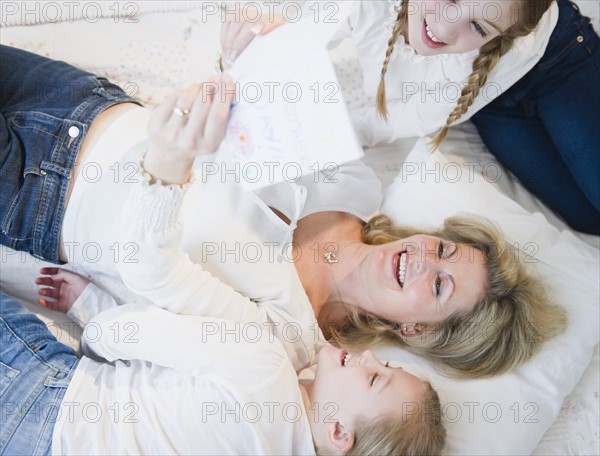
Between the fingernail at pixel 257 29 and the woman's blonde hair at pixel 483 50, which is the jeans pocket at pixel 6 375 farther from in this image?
the woman's blonde hair at pixel 483 50

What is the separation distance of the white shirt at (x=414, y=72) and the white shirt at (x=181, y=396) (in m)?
0.73

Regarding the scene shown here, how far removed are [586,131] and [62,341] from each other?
137 centimetres

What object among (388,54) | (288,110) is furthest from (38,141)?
(388,54)

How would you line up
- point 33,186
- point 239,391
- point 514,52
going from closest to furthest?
point 239,391 < point 33,186 < point 514,52

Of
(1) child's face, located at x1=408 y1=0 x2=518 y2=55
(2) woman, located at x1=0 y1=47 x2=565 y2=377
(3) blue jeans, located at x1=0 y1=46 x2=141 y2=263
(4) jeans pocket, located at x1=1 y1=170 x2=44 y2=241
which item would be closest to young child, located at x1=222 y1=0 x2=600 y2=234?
(1) child's face, located at x1=408 y1=0 x2=518 y2=55

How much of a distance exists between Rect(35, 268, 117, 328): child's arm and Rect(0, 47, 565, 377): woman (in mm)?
44

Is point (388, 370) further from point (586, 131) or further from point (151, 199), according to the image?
point (586, 131)

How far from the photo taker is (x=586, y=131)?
1.42 m

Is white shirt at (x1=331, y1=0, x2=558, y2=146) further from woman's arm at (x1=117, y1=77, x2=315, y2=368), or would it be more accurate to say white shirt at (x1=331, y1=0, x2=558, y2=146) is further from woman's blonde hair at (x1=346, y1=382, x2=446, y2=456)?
woman's blonde hair at (x1=346, y1=382, x2=446, y2=456)

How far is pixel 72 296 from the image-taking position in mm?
1230

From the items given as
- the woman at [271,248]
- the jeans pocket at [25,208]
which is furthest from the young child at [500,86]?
the jeans pocket at [25,208]

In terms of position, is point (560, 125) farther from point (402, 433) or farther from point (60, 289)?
point (60, 289)

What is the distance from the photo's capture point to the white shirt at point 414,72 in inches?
51.3

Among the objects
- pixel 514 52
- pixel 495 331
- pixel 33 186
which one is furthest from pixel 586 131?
pixel 33 186
